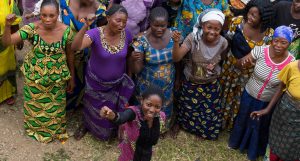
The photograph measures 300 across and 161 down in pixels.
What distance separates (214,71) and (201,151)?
1.03 metres

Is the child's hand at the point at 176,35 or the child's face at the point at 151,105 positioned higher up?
the child's hand at the point at 176,35

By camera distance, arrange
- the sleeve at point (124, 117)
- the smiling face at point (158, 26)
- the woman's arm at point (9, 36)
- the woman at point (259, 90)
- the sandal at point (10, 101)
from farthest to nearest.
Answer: the sandal at point (10, 101) < the smiling face at point (158, 26) < the woman at point (259, 90) < the woman's arm at point (9, 36) < the sleeve at point (124, 117)

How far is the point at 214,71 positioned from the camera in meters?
4.45

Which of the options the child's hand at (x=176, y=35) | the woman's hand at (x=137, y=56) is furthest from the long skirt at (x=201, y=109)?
the child's hand at (x=176, y=35)

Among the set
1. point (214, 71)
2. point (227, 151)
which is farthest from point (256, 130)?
point (214, 71)

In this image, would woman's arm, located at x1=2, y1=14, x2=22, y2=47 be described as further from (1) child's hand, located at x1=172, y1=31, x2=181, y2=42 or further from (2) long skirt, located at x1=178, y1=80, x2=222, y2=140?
(2) long skirt, located at x1=178, y1=80, x2=222, y2=140

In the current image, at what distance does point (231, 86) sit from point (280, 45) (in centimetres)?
99

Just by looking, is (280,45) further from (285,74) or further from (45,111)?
(45,111)

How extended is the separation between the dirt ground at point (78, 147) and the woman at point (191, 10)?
135 cm

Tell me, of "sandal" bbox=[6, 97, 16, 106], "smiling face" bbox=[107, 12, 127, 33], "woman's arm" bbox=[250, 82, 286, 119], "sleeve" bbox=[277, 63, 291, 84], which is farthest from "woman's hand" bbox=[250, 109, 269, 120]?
"sandal" bbox=[6, 97, 16, 106]

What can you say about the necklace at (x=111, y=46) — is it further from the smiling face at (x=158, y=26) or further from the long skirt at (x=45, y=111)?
the long skirt at (x=45, y=111)

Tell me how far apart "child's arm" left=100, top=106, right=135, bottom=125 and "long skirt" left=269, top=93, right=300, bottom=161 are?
5.04 ft

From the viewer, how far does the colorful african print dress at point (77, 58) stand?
14.0ft

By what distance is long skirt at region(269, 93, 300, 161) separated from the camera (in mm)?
3801
